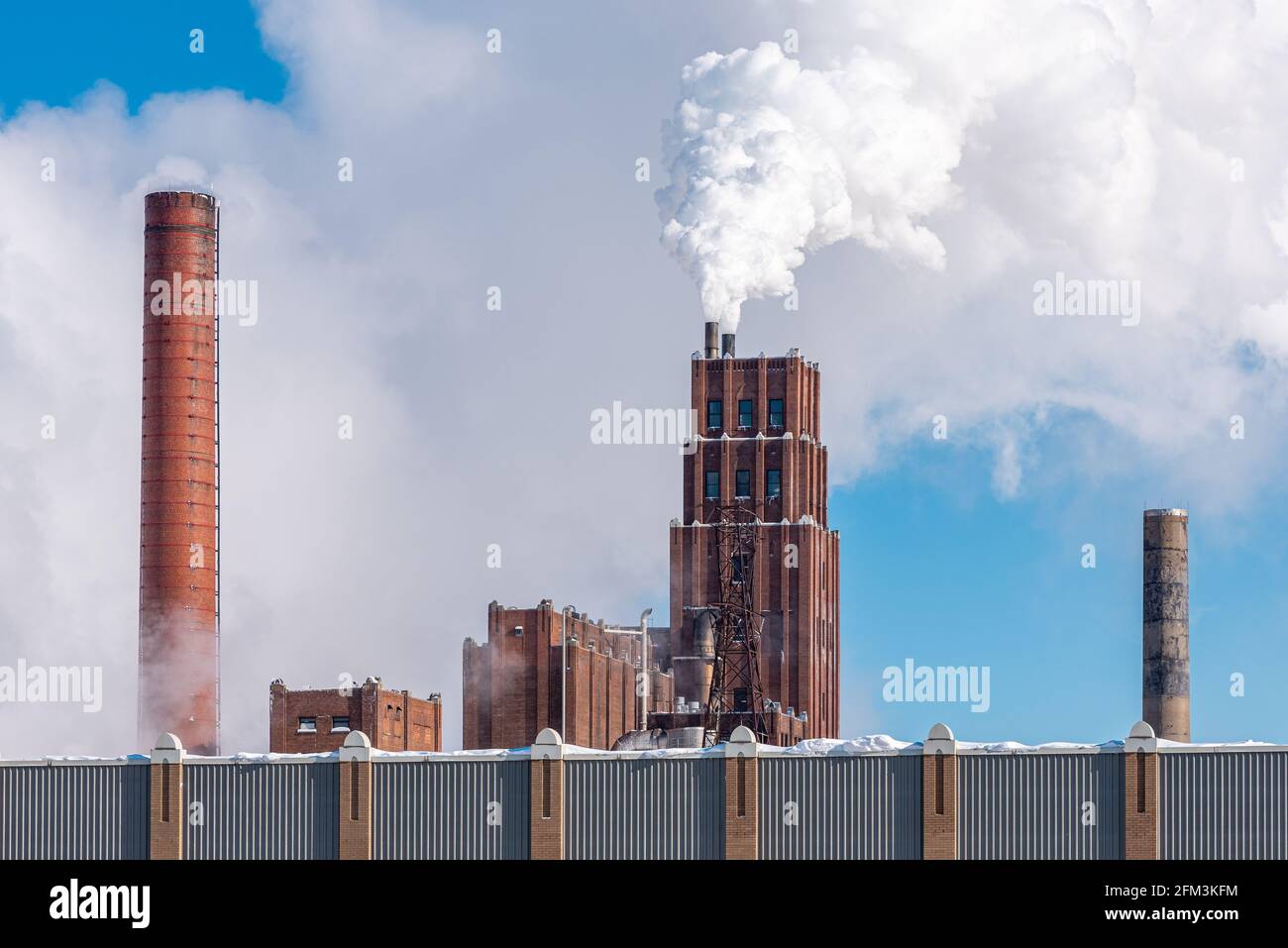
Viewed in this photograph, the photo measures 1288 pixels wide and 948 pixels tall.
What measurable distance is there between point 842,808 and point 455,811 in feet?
29.7

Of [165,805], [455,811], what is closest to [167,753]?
[165,805]

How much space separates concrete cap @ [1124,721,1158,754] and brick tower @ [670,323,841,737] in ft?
208

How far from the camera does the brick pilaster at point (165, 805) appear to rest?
6153 cm

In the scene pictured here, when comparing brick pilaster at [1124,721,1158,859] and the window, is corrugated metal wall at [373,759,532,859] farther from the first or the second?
the window

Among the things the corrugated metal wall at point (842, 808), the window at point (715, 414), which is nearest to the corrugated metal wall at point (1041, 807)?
the corrugated metal wall at point (842, 808)

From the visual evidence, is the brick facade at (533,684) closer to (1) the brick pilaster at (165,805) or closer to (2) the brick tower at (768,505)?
(2) the brick tower at (768,505)

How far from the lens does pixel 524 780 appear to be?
60.8 metres

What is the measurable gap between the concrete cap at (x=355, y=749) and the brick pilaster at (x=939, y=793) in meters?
13.1

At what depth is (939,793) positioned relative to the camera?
5919cm

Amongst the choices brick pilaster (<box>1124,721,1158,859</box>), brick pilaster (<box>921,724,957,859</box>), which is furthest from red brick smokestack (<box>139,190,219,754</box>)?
brick pilaster (<box>1124,721,1158,859</box>)

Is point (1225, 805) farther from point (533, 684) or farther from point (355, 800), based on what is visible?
point (533, 684)

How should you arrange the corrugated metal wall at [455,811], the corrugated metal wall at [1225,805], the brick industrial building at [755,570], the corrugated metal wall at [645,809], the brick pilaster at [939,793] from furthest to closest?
the brick industrial building at [755,570], the corrugated metal wall at [455,811], the corrugated metal wall at [645,809], the brick pilaster at [939,793], the corrugated metal wall at [1225,805]
